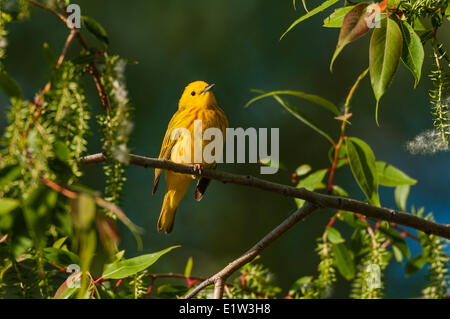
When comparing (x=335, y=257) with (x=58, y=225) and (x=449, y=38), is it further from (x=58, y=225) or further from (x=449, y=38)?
(x=449, y=38)

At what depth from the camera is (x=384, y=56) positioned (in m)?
0.85

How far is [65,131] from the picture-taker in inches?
25.7

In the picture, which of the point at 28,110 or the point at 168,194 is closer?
the point at 28,110

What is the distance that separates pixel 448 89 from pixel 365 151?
0.79 feet

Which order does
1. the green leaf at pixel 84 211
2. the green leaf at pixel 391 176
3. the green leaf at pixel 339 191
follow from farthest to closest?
1. the green leaf at pixel 339 191
2. the green leaf at pixel 391 176
3. the green leaf at pixel 84 211

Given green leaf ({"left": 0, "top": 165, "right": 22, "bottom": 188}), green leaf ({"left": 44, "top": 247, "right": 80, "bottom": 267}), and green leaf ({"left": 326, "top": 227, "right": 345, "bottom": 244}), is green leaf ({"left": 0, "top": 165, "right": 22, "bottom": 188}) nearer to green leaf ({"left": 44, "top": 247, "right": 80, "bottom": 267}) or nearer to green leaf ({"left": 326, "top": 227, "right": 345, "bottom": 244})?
green leaf ({"left": 44, "top": 247, "right": 80, "bottom": 267})

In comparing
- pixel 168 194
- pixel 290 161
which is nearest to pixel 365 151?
pixel 168 194

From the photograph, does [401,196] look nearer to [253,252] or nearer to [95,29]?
[253,252]

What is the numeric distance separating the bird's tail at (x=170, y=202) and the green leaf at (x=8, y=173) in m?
1.47

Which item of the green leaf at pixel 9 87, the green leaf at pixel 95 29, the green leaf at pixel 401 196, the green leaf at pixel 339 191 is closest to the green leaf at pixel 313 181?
the green leaf at pixel 339 191

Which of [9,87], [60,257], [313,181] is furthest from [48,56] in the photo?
[313,181]

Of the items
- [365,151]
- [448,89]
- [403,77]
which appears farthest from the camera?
[403,77]

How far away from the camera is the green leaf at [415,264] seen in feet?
5.35

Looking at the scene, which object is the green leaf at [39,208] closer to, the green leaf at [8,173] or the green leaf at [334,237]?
the green leaf at [8,173]
